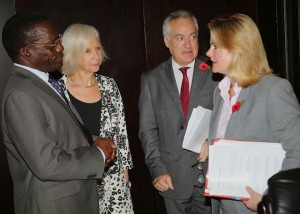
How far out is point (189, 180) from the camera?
263 cm

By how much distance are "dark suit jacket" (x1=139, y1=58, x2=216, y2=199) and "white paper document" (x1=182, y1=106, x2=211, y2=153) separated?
15 cm

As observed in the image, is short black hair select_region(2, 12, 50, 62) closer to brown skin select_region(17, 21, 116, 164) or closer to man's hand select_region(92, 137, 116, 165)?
brown skin select_region(17, 21, 116, 164)

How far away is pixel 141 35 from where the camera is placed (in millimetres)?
3412

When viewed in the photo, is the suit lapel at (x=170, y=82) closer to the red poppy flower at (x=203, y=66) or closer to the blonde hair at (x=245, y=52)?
the red poppy flower at (x=203, y=66)

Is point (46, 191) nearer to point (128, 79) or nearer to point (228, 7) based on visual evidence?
point (128, 79)

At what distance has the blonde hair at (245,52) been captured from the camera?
1.81 m

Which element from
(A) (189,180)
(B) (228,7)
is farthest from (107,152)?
(B) (228,7)

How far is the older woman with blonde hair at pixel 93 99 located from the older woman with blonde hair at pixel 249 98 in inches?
38.1

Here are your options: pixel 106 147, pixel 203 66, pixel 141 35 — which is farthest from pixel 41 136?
pixel 141 35

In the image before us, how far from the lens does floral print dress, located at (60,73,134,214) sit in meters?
2.72

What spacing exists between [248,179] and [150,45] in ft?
6.56

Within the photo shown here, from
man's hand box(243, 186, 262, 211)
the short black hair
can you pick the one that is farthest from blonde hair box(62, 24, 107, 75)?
man's hand box(243, 186, 262, 211)

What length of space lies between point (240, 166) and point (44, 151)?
2.93 feet

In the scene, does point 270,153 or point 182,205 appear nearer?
point 270,153
